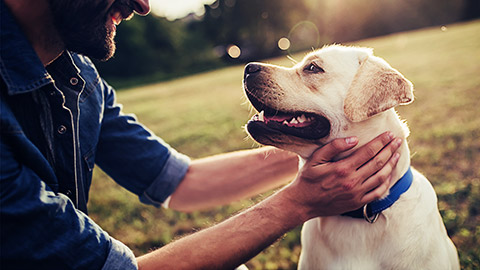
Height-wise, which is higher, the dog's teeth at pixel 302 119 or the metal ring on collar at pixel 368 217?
the dog's teeth at pixel 302 119

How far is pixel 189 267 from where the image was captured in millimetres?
1856

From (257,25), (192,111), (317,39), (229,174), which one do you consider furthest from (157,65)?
(229,174)

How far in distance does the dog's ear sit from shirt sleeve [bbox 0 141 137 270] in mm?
1636

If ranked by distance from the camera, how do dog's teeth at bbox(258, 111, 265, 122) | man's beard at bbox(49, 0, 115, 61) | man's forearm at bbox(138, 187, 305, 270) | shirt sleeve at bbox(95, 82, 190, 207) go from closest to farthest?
man's forearm at bbox(138, 187, 305, 270) → man's beard at bbox(49, 0, 115, 61) → dog's teeth at bbox(258, 111, 265, 122) → shirt sleeve at bbox(95, 82, 190, 207)

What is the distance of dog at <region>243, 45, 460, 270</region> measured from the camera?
87.3 inches

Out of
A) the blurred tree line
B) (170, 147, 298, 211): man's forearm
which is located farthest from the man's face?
the blurred tree line

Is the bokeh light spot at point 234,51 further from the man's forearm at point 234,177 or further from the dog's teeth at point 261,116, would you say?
the dog's teeth at point 261,116

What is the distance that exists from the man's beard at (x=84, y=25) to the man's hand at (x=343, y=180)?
1.50 meters

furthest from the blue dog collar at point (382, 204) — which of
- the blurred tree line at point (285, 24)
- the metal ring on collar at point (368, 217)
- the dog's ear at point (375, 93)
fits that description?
the blurred tree line at point (285, 24)

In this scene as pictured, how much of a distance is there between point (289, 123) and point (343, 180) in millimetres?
603

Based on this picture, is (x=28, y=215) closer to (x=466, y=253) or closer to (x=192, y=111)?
(x=466, y=253)

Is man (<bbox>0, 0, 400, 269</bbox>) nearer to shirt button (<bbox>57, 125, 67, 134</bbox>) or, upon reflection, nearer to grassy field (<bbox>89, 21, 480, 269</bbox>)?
shirt button (<bbox>57, 125, 67, 134</bbox>)

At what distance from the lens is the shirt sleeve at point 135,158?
2709mm

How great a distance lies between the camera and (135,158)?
2.72 meters
